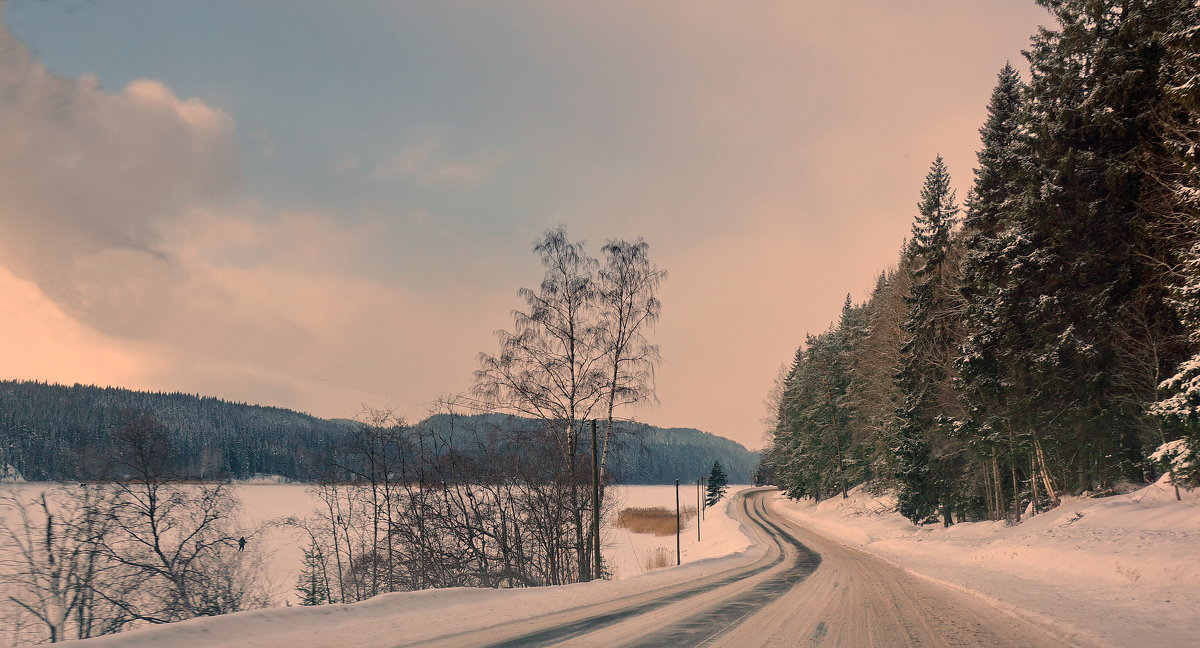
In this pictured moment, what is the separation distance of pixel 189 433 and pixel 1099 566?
5916 inches

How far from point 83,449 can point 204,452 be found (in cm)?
11064

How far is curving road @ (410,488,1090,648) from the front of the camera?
7867mm

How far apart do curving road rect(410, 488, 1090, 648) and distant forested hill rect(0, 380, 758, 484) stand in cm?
746

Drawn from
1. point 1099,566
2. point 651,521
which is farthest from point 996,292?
point 651,521

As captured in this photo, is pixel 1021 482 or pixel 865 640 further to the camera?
pixel 1021 482

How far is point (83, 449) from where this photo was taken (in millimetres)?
17797

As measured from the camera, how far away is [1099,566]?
44.4 feet

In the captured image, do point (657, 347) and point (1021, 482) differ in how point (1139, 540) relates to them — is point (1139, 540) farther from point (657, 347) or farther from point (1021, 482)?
point (1021, 482)

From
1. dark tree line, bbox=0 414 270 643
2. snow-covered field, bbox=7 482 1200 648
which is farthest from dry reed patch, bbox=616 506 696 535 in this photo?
dark tree line, bbox=0 414 270 643

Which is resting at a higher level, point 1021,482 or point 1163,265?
point 1163,265

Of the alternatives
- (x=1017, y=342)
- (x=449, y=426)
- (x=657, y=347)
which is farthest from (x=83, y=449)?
(x=1017, y=342)

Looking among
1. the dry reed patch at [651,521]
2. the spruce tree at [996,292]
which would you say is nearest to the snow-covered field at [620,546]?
the dry reed patch at [651,521]

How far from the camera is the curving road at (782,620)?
25.8ft

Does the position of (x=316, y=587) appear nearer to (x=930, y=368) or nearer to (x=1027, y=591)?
(x=1027, y=591)
